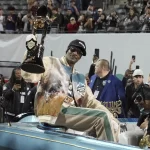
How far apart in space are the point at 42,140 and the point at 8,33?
43.2ft

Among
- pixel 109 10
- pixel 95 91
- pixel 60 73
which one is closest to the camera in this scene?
pixel 60 73

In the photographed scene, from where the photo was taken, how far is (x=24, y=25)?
711 inches

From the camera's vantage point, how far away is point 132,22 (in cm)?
1446

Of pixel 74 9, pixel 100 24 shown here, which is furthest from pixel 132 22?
pixel 74 9

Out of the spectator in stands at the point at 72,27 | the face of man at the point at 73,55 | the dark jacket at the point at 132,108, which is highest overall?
the spectator in stands at the point at 72,27

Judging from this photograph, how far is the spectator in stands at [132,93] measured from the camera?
935cm

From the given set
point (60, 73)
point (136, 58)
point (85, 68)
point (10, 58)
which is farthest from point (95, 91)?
point (10, 58)

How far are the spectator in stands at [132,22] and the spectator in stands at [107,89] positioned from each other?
16.3ft

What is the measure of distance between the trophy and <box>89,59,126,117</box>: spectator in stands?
3.79 metres

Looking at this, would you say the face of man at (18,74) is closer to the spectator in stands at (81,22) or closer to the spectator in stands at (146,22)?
the spectator in stands at (146,22)

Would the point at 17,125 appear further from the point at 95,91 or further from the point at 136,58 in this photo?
the point at 136,58

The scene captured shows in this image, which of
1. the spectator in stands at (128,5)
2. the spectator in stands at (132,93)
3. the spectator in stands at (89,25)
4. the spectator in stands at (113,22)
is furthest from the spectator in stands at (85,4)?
the spectator in stands at (132,93)

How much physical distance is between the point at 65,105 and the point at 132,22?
9058 millimetres

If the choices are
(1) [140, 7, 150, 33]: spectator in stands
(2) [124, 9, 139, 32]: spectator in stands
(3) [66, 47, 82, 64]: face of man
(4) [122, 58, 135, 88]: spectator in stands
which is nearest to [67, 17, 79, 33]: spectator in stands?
(2) [124, 9, 139, 32]: spectator in stands
